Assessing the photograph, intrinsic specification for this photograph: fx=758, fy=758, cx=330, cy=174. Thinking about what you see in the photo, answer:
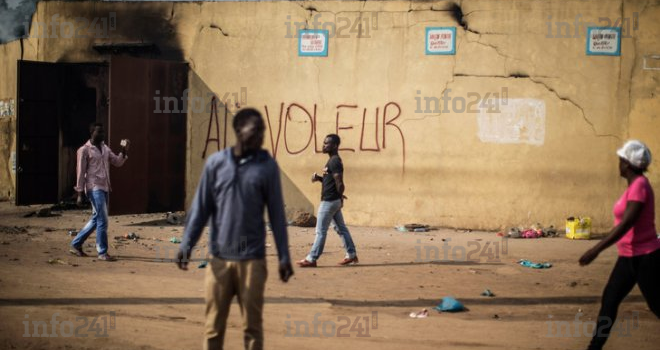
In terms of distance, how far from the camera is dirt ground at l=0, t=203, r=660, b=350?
239 inches

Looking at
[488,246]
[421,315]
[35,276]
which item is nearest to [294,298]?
[421,315]

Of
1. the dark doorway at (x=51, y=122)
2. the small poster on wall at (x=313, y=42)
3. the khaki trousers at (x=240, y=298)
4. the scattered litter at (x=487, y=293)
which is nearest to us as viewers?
the khaki trousers at (x=240, y=298)

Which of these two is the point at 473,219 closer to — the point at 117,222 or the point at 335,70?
the point at 335,70

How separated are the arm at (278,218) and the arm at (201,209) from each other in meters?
0.34

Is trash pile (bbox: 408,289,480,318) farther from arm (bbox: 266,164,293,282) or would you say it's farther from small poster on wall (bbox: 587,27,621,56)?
small poster on wall (bbox: 587,27,621,56)

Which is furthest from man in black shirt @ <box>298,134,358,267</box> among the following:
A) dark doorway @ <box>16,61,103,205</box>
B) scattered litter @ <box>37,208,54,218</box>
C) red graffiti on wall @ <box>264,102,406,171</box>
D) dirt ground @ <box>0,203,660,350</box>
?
dark doorway @ <box>16,61,103,205</box>

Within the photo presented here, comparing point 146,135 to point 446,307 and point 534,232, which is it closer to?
point 534,232

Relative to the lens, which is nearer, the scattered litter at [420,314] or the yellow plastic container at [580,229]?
the scattered litter at [420,314]

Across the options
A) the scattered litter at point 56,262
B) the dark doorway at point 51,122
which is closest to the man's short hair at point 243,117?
the scattered litter at point 56,262

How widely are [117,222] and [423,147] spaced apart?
19.2 feet

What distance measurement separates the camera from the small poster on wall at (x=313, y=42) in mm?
14242

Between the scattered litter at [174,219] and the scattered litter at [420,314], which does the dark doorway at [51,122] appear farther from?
the scattered litter at [420,314]

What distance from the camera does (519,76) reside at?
44.5ft

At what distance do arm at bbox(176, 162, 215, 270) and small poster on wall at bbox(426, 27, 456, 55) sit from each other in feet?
32.8
